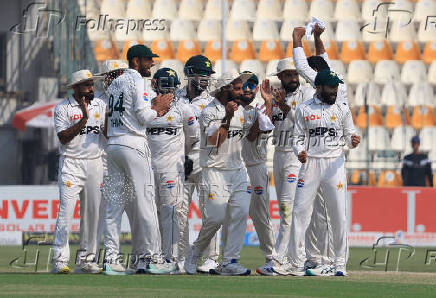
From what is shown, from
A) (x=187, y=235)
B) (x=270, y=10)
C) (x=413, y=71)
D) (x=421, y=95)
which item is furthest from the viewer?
(x=270, y=10)

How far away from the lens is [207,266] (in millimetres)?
12016

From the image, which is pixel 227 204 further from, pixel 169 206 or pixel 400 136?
pixel 400 136

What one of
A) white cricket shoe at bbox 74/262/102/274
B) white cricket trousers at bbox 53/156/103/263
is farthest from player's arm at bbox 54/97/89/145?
white cricket shoe at bbox 74/262/102/274

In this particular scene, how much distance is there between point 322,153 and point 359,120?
37.8 feet

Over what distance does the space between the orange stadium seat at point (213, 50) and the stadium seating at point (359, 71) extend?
3.12m

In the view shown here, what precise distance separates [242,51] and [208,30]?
1.11 metres

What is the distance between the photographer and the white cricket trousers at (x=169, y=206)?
12008 millimetres

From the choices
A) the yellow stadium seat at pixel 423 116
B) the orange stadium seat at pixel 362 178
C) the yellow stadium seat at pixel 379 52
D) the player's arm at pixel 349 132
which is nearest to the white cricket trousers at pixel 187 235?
the player's arm at pixel 349 132

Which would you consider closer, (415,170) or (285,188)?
(285,188)

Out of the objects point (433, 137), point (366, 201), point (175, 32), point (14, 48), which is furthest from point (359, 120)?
point (14, 48)

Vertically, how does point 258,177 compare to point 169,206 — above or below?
above

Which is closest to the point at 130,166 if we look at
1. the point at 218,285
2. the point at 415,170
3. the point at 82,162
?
the point at 82,162

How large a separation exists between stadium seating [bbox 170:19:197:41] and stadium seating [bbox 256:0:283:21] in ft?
5.69

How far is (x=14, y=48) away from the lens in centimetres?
2741
